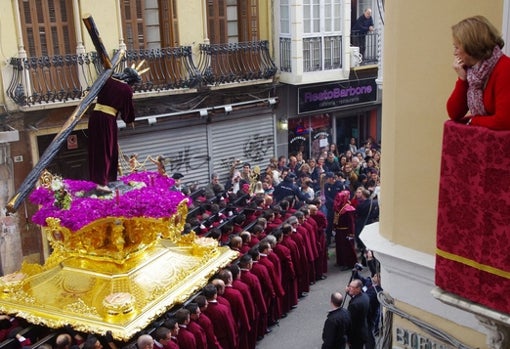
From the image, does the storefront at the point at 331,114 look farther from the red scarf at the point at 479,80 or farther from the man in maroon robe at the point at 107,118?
the red scarf at the point at 479,80

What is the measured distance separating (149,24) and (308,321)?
28.2ft

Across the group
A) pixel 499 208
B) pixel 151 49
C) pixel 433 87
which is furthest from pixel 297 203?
pixel 499 208

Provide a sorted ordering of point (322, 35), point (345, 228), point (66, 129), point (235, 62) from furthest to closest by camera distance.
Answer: point (322, 35)
point (235, 62)
point (345, 228)
point (66, 129)

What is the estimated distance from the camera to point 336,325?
9164mm

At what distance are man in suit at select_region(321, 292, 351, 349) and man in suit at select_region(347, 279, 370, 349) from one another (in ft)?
0.72

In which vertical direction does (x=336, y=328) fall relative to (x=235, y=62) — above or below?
below

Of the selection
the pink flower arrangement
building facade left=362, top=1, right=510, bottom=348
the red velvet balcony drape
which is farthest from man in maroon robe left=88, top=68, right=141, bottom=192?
the red velvet balcony drape

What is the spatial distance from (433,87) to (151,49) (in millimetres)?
11767

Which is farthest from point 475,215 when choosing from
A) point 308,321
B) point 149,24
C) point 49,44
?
point 149,24

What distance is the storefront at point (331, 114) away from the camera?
19.5m

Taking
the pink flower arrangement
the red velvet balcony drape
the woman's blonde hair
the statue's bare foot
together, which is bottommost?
the pink flower arrangement

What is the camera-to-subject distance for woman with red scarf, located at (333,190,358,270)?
13430mm

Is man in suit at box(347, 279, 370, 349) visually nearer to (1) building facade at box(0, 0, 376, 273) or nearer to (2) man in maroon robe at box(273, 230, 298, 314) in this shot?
(2) man in maroon robe at box(273, 230, 298, 314)

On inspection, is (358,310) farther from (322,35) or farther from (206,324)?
(322,35)
